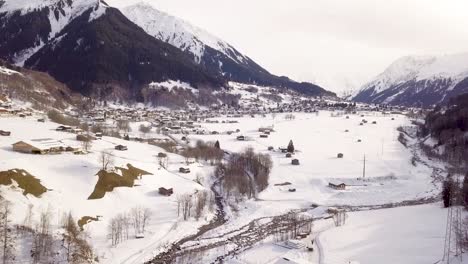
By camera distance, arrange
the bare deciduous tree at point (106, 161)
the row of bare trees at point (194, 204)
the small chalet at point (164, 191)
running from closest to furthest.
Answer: the row of bare trees at point (194, 204)
the bare deciduous tree at point (106, 161)
the small chalet at point (164, 191)

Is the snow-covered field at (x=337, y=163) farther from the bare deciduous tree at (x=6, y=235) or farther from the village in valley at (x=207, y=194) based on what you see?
the bare deciduous tree at (x=6, y=235)

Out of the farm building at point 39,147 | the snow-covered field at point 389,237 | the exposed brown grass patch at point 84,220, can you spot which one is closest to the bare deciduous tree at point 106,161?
the farm building at point 39,147

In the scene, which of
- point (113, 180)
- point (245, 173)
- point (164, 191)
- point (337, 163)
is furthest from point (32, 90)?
point (164, 191)

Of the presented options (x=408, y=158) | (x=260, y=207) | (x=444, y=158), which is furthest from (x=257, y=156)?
(x=444, y=158)

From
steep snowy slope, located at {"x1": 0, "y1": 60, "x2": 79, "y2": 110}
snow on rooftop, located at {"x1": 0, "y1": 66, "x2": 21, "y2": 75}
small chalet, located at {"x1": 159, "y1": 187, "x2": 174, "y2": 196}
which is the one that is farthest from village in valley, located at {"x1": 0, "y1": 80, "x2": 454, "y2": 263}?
snow on rooftop, located at {"x1": 0, "y1": 66, "x2": 21, "y2": 75}

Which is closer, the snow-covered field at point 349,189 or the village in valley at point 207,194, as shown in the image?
the snow-covered field at point 349,189

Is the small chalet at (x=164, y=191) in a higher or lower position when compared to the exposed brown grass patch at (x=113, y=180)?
lower

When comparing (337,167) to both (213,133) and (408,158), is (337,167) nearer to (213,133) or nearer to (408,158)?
(408,158)
